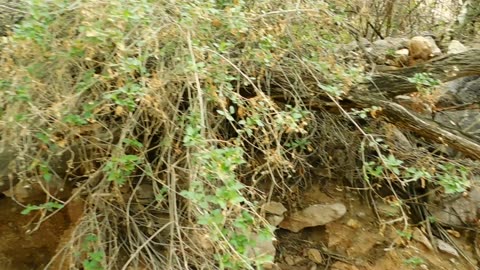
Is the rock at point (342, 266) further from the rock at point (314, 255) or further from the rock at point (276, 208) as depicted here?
the rock at point (276, 208)

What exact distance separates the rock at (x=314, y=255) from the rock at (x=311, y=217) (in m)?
0.14

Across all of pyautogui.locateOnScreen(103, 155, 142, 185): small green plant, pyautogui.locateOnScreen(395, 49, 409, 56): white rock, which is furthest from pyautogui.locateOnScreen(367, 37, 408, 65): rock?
pyautogui.locateOnScreen(103, 155, 142, 185): small green plant

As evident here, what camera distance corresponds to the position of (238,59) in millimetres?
2436

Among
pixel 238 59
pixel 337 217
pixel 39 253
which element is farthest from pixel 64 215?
pixel 337 217

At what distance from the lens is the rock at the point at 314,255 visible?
124 inches

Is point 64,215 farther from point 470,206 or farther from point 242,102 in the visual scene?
point 470,206

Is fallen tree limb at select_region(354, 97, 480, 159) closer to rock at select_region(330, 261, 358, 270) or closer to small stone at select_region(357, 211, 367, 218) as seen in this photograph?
small stone at select_region(357, 211, 367, 218)

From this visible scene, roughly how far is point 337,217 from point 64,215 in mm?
1561

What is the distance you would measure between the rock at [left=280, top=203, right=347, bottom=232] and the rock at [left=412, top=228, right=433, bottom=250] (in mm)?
456

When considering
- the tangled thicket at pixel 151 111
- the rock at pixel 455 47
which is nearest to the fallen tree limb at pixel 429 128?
the tangled thicket at pixel 151 111

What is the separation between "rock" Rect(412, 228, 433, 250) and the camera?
319cm

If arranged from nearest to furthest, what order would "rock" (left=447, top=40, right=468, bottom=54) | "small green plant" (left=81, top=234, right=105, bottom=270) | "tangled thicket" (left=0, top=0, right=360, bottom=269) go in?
1. "tangled thicket" (left=0, top=0, right=360, bottom=269)
2. "small green plant" (left=81, top=234, right=105, bottom=270)
3. "rock" (left=447, top=40, right=468, bottom=54)

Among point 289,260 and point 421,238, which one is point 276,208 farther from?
point 421,238

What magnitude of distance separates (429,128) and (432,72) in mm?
326
